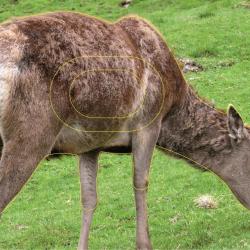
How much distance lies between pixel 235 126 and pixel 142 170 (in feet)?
4.63

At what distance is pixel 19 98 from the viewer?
7.15m

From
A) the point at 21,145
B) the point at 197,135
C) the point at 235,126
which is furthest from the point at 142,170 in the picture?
the point at 21,145

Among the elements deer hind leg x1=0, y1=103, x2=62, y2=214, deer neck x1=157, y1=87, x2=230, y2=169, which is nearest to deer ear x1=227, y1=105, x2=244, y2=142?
deer neck x1=157, y1=87, x2=230, y2=169

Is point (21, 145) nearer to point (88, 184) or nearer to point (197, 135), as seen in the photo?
point (88, 184)

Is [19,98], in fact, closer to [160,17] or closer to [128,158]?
[128,158]

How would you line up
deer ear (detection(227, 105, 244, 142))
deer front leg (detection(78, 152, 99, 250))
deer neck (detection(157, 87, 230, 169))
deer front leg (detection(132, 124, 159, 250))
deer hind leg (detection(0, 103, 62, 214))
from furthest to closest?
deer neck (detection(157, 87, 230, 169)) < deer front leg (detection(78, 152, 99, 250)) < deer ear (detection(227, 105, 244, 142)) < deer front leg (detection(132, 124, 159, 250)) < deer hind leg (detection(0, 103, 62, 214))

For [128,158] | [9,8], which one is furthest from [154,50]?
[9,8]

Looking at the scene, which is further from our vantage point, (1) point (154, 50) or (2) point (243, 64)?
(2) point (243, 64)

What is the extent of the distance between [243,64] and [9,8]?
1416cm

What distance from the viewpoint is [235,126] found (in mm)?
9516

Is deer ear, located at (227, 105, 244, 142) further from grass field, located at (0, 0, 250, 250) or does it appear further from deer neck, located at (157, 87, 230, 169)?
grass field, located at (0, 0, 250, 250)

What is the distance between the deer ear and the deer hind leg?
2718mm

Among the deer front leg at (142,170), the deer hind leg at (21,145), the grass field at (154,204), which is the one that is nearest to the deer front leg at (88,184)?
the deer front leg at (142,170)

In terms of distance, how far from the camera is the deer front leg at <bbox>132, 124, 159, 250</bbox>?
29.3 feet
